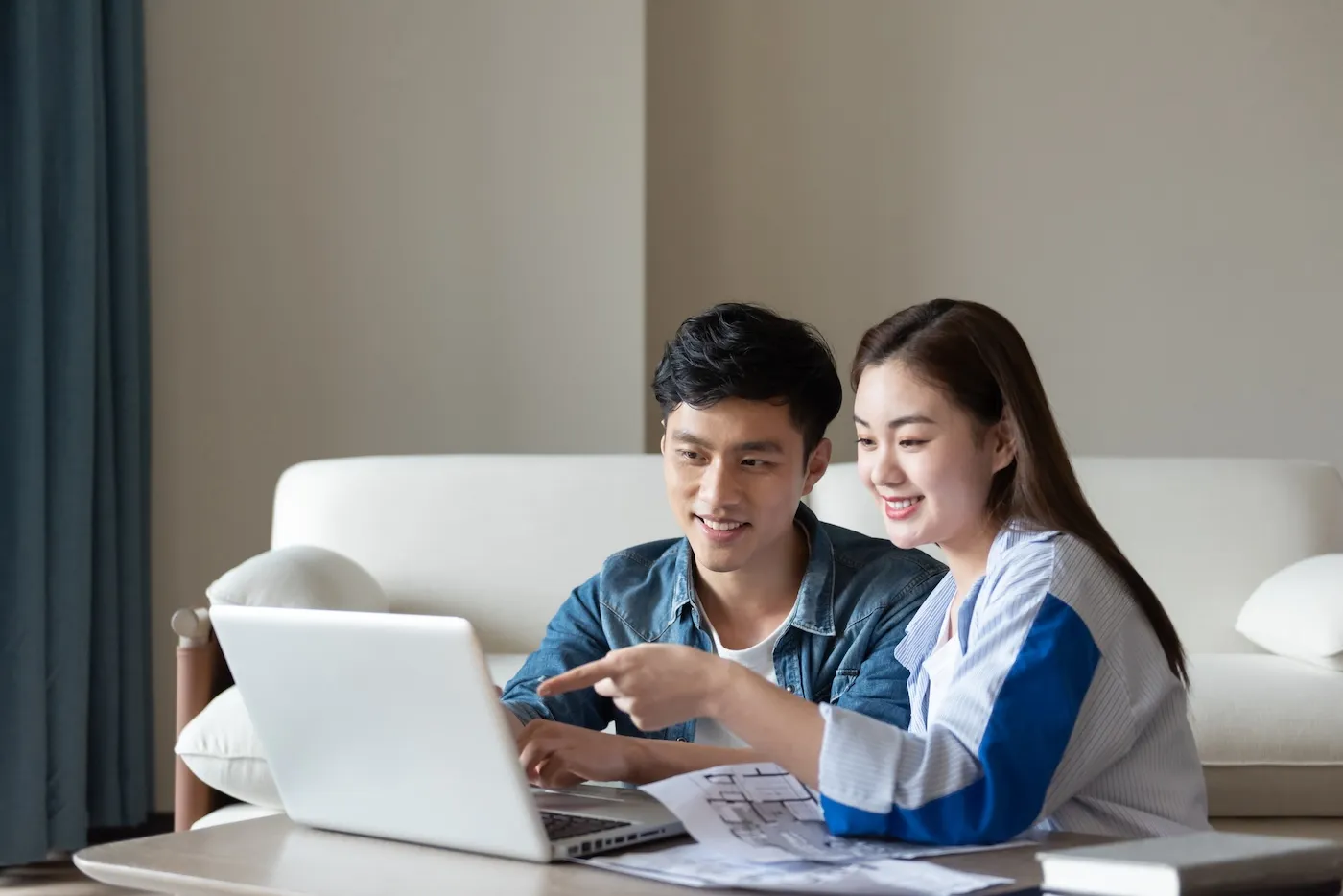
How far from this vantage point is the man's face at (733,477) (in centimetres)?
152

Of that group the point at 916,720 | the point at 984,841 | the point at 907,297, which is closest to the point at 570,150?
the point at 907,297

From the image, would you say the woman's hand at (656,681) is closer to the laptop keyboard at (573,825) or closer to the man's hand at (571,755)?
→ the laptop keyboard at (573,825)

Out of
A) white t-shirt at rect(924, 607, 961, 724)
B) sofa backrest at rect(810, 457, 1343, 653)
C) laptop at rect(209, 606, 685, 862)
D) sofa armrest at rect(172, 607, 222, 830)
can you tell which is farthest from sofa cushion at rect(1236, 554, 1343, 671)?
sofa armrest at rect(172, 607, 222, 830)

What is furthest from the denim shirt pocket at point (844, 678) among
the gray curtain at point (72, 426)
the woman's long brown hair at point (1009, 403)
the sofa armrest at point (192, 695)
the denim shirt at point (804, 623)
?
the gray curtain at point (72, 426)

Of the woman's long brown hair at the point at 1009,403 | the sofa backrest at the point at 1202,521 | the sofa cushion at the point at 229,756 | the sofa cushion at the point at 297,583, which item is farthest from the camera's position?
the sofa backrest at the point at 1202,521

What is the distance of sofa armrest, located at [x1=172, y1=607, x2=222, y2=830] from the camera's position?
2.19 m

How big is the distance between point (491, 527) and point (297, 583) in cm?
46

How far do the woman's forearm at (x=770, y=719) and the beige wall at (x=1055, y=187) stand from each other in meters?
2.72

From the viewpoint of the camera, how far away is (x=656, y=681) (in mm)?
991

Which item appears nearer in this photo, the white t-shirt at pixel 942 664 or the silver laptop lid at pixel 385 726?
the silver laptop lid at pixel 385 726

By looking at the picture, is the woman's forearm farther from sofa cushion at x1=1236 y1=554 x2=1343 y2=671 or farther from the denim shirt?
sofa cushion at x1=1236 y1=554 x2=1343 y2=671

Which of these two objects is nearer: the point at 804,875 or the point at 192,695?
the point at 804,875

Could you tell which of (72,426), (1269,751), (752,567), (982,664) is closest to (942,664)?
(982,664)

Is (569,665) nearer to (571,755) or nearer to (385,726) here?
(571,755)
